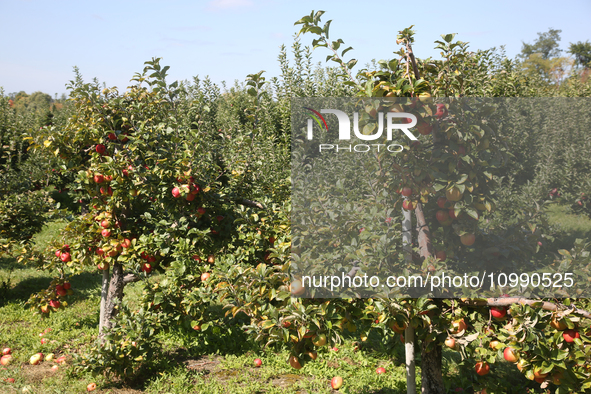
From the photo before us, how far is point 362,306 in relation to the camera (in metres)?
2.24

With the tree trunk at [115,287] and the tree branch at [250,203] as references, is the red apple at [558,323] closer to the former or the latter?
the tree branch at [250,203]

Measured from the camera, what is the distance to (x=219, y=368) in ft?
13.6

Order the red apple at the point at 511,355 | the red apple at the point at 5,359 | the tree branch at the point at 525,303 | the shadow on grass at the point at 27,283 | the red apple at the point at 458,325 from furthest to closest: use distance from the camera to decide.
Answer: the shadow on grass at the point at 27,283, the red apple at the point at 5,359, the red apple at the point at 458,325, the red apple at the point at 511,355, the tree branch at the point at 525,303

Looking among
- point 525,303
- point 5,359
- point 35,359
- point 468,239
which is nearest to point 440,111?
point 468,239

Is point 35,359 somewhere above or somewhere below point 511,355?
below

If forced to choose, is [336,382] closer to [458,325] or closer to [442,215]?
[458,325]

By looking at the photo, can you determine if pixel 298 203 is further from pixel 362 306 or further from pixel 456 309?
pixel 456 309

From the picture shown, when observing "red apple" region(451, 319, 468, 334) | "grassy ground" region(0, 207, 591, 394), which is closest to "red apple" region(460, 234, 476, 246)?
"red apple" region(451, 319, 468, 334)

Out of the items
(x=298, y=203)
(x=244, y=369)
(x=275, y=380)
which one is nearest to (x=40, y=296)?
(x=244, y=369)

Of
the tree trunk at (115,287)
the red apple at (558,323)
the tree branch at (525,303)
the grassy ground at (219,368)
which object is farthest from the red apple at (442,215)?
the tree trunk at (115,287)

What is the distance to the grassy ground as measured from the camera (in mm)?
3736

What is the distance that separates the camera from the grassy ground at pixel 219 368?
3736 mm

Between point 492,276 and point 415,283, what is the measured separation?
0.42 metres

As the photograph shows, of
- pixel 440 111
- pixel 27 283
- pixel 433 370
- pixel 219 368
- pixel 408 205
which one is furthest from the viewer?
pixel 27 283
